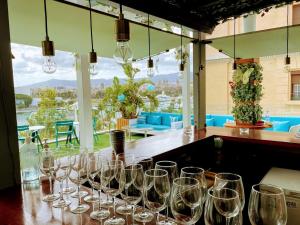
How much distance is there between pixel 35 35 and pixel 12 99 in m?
1.20

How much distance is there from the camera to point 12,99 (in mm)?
1377

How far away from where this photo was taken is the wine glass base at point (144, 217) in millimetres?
947

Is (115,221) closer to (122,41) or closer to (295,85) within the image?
(122,41)

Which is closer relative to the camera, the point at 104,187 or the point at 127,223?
the point at 127,223

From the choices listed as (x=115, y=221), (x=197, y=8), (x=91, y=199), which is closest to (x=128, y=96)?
(x=197, y=8)

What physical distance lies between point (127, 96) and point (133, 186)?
6.97 meters

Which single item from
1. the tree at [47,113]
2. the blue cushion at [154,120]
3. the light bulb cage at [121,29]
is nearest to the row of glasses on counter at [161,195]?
the light bulb cage at [121,29]

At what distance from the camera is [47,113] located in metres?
6.36

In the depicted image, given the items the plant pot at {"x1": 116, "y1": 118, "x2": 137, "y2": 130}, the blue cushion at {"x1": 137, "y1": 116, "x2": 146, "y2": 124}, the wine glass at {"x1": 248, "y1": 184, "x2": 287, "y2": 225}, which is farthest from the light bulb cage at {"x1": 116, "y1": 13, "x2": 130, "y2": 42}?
the blue cushion at {"x1": 137, "y1": 116, "x2": 146, "y2": 124}

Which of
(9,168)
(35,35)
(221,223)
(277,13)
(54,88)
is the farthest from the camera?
(277,13)

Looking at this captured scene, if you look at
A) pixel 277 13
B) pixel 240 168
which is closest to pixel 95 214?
pixel 240 168

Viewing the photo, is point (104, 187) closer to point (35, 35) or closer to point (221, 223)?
point (221, 223)

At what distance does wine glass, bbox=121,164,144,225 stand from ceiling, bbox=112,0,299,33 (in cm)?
146

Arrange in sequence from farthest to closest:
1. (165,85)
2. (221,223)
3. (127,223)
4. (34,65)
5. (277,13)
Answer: (165,85), (277,13), (34,65), (127,223), (221,223)
